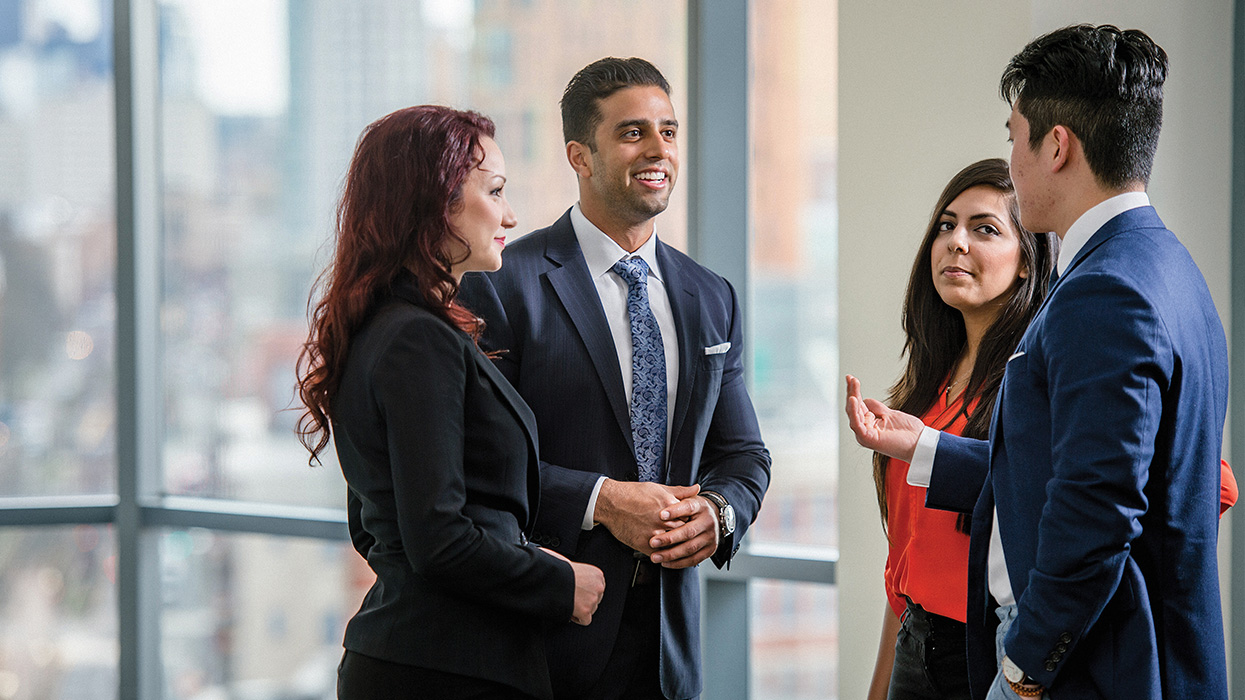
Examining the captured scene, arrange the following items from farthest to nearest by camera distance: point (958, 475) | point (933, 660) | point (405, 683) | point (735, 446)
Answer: point (735, 446)
point (933, 660)
point (958, 475)
point (405, 683)

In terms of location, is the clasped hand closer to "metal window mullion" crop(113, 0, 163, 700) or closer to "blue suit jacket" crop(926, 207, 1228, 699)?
"blue suit jacket" crop(926, 207, 1228, 699)

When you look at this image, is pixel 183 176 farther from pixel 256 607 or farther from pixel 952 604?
pixel 952 604

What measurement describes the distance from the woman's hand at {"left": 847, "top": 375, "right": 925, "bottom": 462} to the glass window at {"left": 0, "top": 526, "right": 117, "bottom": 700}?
124 inches

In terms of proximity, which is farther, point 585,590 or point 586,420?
point 586,420

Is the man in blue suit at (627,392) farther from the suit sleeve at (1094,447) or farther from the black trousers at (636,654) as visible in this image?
the suit sleeve at (1094,447)

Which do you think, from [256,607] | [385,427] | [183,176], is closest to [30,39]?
[183,176]

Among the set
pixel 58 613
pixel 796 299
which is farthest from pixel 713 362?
pixel 58 613

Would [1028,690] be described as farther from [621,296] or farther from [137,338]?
[137,338]

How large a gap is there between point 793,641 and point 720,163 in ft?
5.30

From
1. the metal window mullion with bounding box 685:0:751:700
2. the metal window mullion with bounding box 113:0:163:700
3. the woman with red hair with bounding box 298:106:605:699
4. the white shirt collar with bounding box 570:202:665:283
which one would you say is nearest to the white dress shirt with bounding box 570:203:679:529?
the white shirt collar with bounding box 570:202:665:283

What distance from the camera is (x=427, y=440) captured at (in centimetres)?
141

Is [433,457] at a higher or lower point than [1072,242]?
lower

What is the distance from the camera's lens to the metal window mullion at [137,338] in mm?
3523

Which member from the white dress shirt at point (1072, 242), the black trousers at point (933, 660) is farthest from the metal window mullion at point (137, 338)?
the white dress shirt at point (1072, 242)
